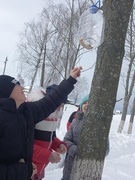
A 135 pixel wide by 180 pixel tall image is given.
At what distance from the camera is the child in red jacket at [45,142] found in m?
2.67

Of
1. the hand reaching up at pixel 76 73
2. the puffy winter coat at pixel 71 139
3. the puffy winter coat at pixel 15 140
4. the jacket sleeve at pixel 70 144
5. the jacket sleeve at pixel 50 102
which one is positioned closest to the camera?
the puffy winter coat at pixel 15 140

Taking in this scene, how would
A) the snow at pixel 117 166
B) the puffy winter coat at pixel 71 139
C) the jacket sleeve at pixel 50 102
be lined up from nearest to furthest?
1. the jacket sleeve at pixel 50 102
2. the puffy winter coat at pixel 71 139
3. the snow at pixel 117 166

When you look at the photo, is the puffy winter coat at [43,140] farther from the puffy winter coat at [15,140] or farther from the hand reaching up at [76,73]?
the hand reaching up at [76,73]

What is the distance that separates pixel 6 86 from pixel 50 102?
0.57 meters

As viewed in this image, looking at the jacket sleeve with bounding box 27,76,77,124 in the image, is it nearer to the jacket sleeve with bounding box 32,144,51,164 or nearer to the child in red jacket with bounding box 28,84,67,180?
the child in red jacket with bounding box 28,84,67,180

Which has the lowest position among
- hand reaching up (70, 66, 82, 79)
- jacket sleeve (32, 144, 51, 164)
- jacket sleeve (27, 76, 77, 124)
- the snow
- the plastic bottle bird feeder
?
the snow

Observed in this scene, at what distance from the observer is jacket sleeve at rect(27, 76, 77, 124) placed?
104 inches

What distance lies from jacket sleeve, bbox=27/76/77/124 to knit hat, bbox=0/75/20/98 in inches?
12.8

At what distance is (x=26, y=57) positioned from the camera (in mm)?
24141

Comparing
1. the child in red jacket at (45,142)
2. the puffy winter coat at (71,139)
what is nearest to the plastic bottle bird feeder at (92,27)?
the child in red jacket at (45,142)

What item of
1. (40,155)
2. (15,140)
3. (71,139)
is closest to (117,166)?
(71,139)

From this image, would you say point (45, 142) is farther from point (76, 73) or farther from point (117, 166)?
point (117, 166)

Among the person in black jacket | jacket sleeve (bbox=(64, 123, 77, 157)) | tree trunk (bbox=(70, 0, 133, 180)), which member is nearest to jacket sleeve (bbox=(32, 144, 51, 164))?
the person in black jacket

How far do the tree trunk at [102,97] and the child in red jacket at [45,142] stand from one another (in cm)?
28
